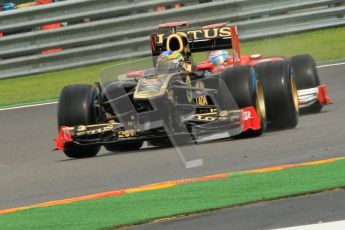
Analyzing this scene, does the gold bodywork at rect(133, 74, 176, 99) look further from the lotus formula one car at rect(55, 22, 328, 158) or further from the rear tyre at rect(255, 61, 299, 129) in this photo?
the rear tyre at rect(255, 61, 299, 129)

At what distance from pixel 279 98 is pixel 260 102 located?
223mm

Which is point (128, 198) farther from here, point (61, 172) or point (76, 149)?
point (76, 149)

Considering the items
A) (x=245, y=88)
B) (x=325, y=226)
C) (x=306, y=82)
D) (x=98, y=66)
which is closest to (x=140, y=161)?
(x=245, y=88)

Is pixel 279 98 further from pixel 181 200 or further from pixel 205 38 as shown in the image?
pixel 181 200

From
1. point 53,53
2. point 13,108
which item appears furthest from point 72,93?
point 53,53

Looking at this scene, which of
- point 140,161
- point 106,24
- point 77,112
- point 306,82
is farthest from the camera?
point 106,24

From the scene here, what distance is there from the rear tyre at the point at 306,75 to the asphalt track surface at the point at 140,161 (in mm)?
175

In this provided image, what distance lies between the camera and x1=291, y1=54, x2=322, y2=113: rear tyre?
11898 mm

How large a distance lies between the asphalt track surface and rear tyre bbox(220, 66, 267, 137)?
22 centimetres

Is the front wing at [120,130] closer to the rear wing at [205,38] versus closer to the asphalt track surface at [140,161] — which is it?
the asphalt track surface at [140,161]

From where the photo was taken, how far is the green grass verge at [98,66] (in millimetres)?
16125

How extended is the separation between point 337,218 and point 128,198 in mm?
2065

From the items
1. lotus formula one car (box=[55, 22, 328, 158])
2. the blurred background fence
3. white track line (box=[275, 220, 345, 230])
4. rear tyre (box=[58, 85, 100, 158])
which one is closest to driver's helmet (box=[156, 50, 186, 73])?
lotus formula one car (box=[55, 22, 328, 158])

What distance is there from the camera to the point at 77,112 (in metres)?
10.3
